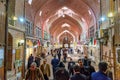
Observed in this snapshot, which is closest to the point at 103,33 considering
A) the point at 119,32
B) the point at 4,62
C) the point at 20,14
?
the point at 119,32

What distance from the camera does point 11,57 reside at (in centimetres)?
1090

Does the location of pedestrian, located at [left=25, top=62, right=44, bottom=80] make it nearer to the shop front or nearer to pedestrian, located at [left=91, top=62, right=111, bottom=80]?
pedestrian, located at [left=91, top=62, right=111, bottom=80]

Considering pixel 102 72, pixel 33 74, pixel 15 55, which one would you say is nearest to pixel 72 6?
pixel 15 55

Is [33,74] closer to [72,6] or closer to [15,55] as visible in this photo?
[15,55]

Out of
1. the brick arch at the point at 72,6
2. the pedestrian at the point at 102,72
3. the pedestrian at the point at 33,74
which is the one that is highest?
the brick arch at the point at 72,6

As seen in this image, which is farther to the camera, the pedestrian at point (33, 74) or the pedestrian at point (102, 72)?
the pedestrian at point (33, 74)

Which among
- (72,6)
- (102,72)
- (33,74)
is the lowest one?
(33,74)

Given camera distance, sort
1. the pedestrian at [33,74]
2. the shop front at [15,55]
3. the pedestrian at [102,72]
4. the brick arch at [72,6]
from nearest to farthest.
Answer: the pedestrian at [102,72], the pedestrian at [33,74], the shop front at [15,55], the brick arch at [72,6]

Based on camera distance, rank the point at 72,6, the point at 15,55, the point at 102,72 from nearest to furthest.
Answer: the point at 102,72 < the point at 15,55 < the point at 72,6

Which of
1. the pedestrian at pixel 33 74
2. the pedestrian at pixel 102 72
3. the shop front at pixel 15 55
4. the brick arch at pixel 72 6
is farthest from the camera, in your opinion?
the brick arch at pixel 72 6

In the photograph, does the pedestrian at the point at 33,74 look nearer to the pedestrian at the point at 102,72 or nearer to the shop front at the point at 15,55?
the pedestrian at the point at 102,72

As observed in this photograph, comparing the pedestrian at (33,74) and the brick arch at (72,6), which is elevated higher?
the brick arch at (72,6)

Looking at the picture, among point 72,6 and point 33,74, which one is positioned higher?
point 72,6

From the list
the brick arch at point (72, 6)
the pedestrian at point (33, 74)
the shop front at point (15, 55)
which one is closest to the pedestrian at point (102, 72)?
the pedestrian at point (33, 74)
